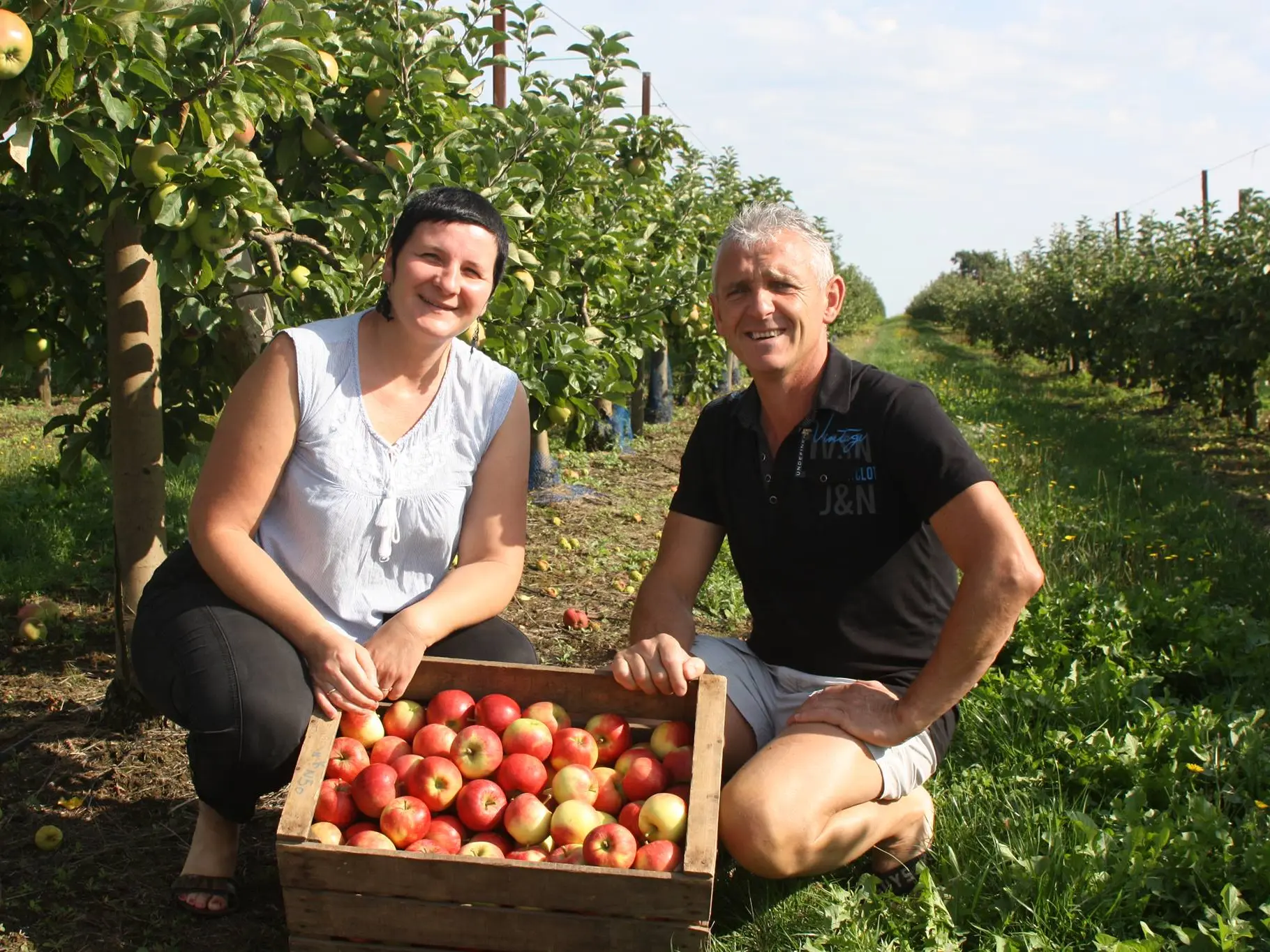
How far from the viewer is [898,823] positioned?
2.30m

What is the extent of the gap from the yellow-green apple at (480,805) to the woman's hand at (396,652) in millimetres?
250

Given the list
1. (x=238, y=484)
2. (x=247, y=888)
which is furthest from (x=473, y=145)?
(x=247, y=888)

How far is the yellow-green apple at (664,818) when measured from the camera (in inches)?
74.5

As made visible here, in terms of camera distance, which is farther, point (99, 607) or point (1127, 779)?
point (99, 607)

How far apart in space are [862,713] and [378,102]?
2298 millimetres

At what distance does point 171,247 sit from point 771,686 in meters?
1.70

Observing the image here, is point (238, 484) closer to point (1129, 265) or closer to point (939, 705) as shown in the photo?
point (939, 705)

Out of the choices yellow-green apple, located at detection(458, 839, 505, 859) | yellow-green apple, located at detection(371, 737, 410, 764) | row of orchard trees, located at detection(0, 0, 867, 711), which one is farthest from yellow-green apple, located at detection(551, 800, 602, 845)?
row of orchard trees, located at detection(0, 0, 867, 711)

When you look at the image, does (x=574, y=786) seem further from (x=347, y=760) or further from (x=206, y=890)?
(x=206, y=890)

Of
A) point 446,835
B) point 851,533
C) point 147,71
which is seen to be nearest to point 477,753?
point 446,835

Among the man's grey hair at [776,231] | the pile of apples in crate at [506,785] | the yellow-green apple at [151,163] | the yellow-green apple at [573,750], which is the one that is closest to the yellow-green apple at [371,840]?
the pile of apples in crate at [506,785]

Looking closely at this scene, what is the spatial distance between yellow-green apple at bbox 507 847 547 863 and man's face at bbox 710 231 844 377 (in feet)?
3.47

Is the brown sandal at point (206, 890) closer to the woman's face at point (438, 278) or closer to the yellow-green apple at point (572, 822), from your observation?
the yellow-green apple at point (572, 822)

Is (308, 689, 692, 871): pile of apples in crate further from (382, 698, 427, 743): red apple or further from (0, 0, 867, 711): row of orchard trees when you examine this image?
(0, 0, 867, 711): row of orchard trees
